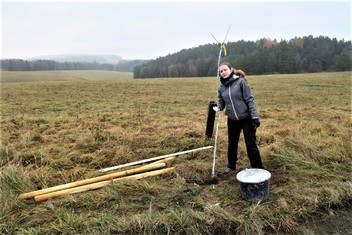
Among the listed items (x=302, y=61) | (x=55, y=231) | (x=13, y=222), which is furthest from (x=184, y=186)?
(x=302, y=61)

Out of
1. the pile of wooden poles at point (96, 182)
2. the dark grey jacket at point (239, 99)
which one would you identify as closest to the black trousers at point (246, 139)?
the dark grey jacket at point (239, 99)

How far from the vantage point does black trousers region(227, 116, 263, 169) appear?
5.07 meters

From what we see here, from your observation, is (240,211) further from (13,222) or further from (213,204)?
(13,222)

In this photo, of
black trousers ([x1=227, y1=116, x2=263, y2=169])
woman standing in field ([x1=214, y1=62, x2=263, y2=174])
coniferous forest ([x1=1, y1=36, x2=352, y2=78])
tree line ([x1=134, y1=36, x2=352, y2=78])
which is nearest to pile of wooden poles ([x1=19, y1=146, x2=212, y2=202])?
black trousers ([x1=227, y1=116, x2=263, y2=169])

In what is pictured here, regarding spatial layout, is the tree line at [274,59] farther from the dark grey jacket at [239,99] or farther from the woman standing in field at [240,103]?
the dark grey jacket at [239,99]

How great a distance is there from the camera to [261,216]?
13.0ft

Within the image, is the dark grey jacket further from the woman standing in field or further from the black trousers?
the black trousers

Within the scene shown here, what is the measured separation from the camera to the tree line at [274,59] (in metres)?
69.7

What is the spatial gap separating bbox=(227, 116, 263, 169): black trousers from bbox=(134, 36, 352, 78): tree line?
67253 mm

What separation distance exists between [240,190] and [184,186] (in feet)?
3.04

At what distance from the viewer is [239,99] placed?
4.95m

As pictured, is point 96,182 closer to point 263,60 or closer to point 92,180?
point 92,180

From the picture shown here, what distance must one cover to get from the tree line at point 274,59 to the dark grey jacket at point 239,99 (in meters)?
67.5

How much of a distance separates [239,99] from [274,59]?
70.5 metres
